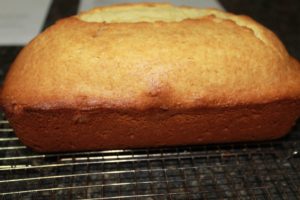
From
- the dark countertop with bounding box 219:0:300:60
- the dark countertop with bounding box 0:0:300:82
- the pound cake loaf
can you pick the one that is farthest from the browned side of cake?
the dark countertop with bounding box 219:0:300:60

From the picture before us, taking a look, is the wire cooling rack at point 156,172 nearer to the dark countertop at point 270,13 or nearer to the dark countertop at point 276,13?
the dark countertop at point 270,13

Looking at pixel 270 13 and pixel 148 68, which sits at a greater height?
pixel 148 68

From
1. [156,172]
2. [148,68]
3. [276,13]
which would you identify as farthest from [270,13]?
[156,172]

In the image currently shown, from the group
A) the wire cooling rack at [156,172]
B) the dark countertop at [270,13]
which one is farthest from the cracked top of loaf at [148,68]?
the dark countertop at [270,13]

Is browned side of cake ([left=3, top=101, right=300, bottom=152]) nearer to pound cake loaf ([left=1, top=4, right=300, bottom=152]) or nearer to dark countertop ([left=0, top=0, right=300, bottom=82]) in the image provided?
pound cake loaf ([left=1, top=4, right=300, bottom=152])

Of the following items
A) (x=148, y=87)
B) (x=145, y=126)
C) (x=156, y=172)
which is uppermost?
(x=148, y=87)

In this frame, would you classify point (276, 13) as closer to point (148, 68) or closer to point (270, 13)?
point (270, 13)

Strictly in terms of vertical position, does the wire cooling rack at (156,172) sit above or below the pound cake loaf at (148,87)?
below
